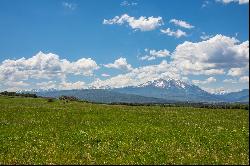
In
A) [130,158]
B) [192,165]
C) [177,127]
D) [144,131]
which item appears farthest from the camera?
[177,127]

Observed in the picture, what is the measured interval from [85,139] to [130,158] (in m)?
6.49

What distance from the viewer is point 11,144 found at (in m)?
24.2

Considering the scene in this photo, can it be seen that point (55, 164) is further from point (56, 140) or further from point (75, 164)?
point (56, 140)

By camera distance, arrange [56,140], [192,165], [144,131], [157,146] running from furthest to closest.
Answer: [144,131] < [56,140] < [157,146] < [192,165]

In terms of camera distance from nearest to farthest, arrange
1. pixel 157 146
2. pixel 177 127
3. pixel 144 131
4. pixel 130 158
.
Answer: pixel 130 158, pixel 157 146, pixel 144 131, pixel 177 127

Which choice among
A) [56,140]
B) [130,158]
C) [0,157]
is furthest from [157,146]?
[0,157]

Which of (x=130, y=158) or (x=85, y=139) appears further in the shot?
(x=85, y=139)

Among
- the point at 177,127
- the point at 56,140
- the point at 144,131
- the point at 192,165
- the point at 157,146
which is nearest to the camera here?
the point at 192,165

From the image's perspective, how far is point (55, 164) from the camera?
60.9 feet

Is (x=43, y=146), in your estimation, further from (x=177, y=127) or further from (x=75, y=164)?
(x=177, y=127)

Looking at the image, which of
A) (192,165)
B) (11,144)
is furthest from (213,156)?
(11,144)

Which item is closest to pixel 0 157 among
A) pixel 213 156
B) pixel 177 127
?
pixel 213 156

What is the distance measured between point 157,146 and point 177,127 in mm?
8589

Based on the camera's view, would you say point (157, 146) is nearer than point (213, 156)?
No
